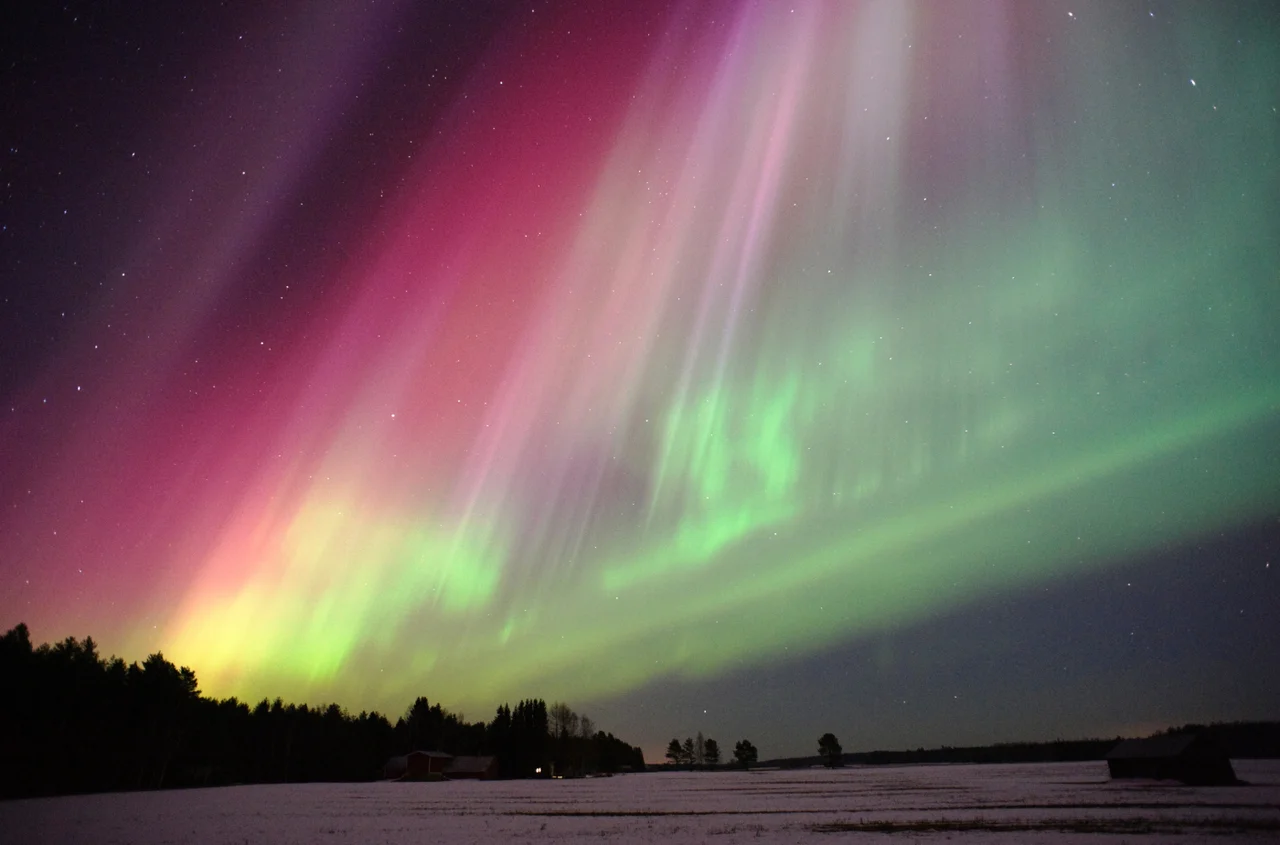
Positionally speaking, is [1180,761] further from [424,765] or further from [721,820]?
[424,765]

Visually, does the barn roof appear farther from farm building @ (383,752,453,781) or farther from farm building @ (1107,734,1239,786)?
farm building @ (1107,734,1239,786)

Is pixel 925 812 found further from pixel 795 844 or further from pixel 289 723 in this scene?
pixel 289 723

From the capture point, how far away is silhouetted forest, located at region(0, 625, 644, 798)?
227 ft

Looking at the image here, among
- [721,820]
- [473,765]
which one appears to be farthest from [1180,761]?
[473,765]

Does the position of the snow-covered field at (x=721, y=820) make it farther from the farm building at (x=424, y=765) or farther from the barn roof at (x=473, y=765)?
the barn roof at (x=473, y=765)

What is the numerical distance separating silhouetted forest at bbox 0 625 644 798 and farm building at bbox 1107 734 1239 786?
91.8 metres

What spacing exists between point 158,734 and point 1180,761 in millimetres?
100698

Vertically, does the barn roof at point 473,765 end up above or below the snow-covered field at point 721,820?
below

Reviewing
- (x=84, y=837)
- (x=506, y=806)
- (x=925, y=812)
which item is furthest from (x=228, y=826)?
(x=925, y=812)

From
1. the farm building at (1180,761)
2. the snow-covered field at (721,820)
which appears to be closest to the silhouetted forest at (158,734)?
the snow-covered field at (721,820)

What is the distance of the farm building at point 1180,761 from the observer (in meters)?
54.0

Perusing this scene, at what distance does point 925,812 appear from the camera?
39281mm

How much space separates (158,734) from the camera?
88.9m

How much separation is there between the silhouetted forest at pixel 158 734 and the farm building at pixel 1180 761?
9184 centimetres
